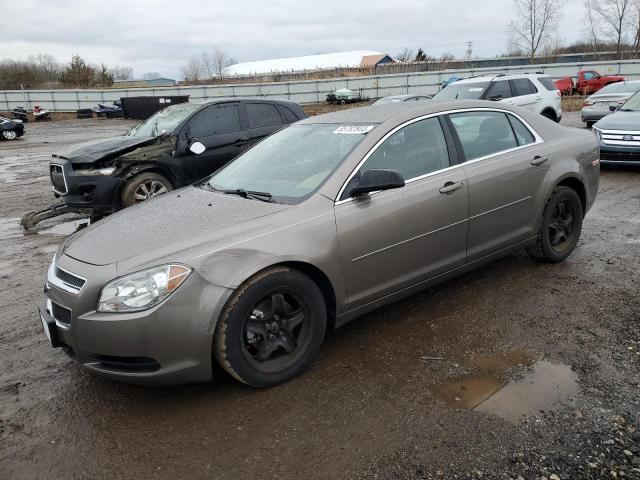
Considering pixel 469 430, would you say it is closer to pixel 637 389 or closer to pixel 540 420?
pixel 540 420

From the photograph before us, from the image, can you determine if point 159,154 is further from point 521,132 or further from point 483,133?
point 521,132

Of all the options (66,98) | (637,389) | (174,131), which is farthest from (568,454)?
(66,98)

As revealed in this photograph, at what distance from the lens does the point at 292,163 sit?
12.7ft

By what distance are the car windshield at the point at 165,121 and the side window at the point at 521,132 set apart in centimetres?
509

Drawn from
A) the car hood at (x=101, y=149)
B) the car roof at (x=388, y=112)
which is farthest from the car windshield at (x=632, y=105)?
the car hood at (x=101, y=149)

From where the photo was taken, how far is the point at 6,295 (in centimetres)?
483

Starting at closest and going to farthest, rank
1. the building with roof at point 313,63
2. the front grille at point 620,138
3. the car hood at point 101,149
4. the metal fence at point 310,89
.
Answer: the car hood at point 101,149
the front grille at point 620,138
the metal fence at point 310,89
the building with roof at point 313,63

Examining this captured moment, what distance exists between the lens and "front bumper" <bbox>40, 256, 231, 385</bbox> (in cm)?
270

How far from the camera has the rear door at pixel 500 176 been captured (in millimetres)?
4066

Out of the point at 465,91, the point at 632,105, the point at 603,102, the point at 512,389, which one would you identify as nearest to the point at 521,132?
the point at 512,389

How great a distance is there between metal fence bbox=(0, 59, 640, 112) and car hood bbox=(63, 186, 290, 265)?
102 ft

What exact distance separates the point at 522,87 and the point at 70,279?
13542 mm

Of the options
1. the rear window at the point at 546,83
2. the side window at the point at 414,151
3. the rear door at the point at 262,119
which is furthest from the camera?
the rear window at the point at 546,83

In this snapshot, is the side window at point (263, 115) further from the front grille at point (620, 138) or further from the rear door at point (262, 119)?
the front grille at point (620, 138)
